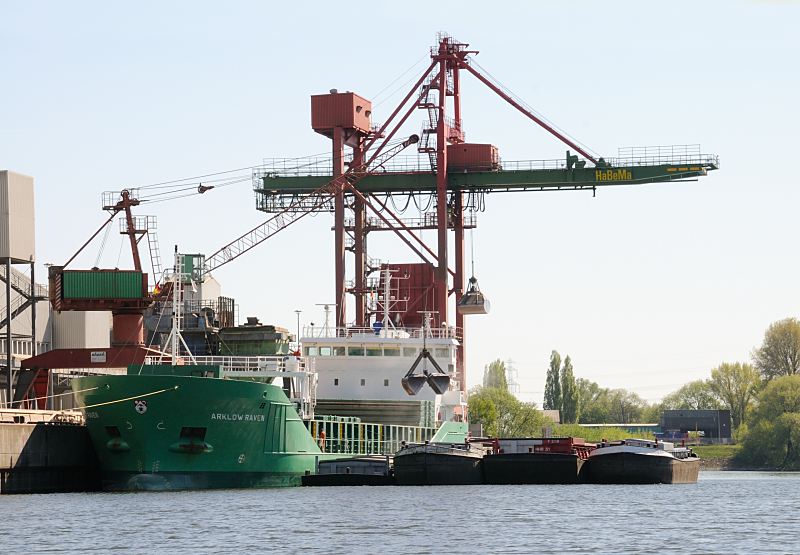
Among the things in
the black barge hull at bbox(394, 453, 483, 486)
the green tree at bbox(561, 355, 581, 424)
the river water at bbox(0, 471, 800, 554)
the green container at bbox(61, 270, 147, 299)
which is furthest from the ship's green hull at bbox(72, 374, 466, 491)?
the green tree at bbox(561, 355, 581, 424)

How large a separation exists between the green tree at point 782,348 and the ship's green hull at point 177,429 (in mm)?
79236

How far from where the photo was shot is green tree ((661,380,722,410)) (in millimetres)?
143750

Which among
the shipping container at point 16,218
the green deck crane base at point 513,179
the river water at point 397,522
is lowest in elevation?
the river water at point 397,522

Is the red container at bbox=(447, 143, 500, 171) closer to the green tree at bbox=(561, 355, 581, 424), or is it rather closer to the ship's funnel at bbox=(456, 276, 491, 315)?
the ship's funnel at bbox=(456, 276, 491, 315)

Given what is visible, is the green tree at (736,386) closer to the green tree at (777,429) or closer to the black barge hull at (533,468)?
the green tree at (777,429)

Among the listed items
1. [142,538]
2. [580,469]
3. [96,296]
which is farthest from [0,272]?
[142,538]

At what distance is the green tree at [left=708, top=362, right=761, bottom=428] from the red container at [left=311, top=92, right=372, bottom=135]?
6361 cm

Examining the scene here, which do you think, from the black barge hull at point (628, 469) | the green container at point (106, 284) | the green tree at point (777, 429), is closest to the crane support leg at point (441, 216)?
the black barge hull at point (628, 469)

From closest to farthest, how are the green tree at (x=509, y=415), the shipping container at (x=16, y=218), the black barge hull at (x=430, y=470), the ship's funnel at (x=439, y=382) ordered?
the black barge hull at (x=430, y=470)
the ship's funnel at (x=439, y=382)
the shipping container at (x=16, y=218)
the green tree at (x=509, y=415)

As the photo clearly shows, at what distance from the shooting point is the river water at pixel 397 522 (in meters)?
36.1

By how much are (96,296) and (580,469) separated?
72.6 feet

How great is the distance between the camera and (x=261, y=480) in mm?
56469

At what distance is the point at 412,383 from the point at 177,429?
14192mm

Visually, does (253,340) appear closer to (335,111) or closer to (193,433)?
(335,111)
